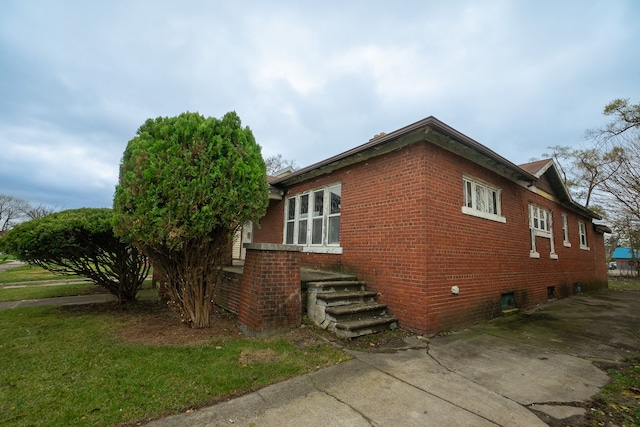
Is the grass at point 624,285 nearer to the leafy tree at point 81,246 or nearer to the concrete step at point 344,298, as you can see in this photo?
the concrete step at point 344,298

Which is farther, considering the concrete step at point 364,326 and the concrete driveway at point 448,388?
the concrete step at point 364,326

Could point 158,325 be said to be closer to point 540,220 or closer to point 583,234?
point 540,220

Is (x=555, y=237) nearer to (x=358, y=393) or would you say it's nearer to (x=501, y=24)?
(x=501, y=24)

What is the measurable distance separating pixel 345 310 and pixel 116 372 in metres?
3.32

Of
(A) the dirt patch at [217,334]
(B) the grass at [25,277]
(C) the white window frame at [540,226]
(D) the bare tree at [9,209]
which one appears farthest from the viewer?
(D) the bare tree at [9,209]

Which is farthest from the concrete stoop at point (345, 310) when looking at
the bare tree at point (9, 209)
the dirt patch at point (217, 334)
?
the bare tree at point (9, 209)

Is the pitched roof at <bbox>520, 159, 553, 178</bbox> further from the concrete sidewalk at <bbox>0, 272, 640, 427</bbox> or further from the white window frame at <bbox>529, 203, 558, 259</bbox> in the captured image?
the concrete sidewalk at <bbox>0, 272, 640, 427</bbox>

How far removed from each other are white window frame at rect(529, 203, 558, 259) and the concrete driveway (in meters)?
4.39

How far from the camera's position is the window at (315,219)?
24.5 ft

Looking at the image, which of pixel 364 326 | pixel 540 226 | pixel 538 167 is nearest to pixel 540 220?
pixel 540 226

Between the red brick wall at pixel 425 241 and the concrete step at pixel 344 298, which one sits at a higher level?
the red brick wall at pixel 425 241

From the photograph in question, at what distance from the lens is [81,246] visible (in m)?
6.30

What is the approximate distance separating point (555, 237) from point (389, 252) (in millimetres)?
9024

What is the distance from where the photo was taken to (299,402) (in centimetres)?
284
